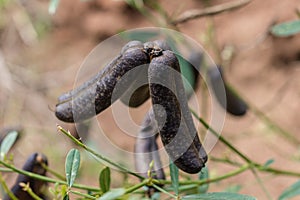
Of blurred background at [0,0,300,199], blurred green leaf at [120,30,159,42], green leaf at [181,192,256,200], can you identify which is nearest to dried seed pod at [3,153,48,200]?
green leaf at [181,192,256,200]

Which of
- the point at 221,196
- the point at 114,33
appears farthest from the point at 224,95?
the point at 114,33

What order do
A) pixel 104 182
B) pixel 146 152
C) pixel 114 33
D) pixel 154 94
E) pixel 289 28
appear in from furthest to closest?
pixel 114 33 → pixel 289 28 → pixel 146 152 → pixel 104 182 → pixel 154 94

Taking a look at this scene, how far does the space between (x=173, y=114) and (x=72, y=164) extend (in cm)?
17

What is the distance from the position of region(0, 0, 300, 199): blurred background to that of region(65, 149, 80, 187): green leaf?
3.74 feet

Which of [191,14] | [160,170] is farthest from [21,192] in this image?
[191,14]

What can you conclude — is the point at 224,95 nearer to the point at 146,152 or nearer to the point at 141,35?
the point at 141,35

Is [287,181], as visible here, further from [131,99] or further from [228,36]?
[131,99]

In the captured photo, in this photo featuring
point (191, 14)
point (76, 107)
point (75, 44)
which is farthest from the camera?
point (75, 44)

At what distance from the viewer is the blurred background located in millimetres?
2299

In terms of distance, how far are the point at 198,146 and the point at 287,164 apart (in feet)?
5.14

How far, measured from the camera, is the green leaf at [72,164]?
2.56 feet

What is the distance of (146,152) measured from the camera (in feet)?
3.13

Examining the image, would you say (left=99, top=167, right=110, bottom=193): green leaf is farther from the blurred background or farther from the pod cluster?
the blurred background

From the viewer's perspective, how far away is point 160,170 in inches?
37.8
